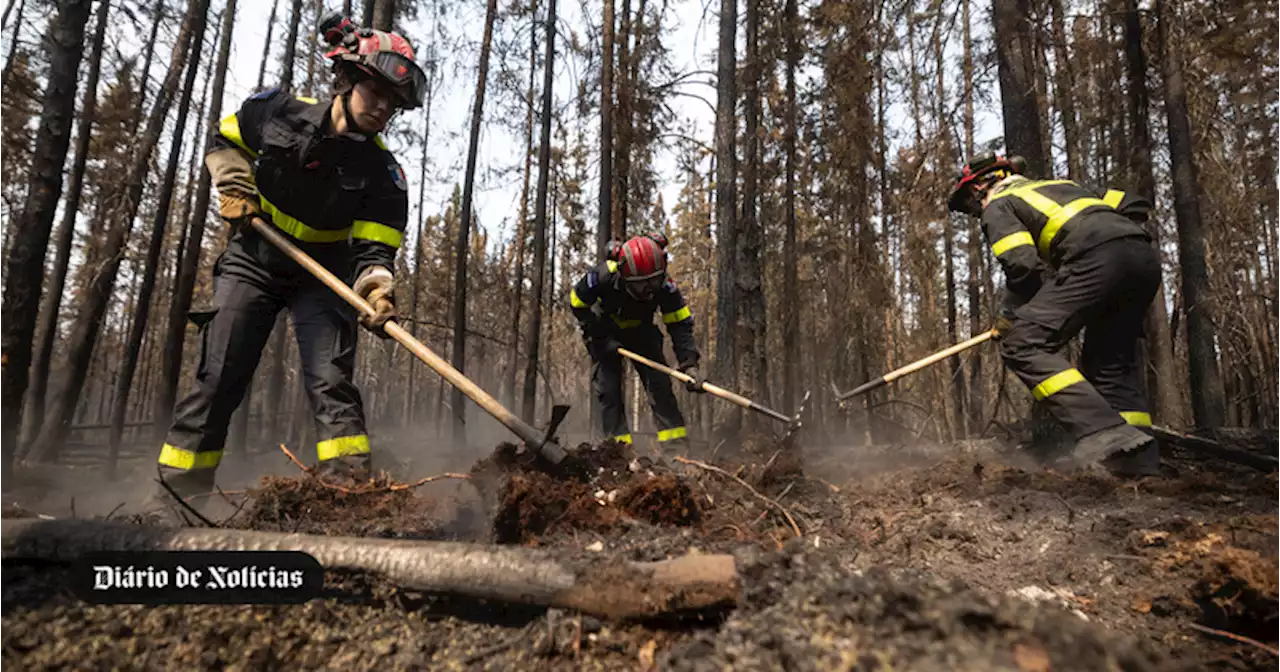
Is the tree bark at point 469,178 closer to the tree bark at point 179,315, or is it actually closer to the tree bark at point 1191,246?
the tree bark at point 179,315

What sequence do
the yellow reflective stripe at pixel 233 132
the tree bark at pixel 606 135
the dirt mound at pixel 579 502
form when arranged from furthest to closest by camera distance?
the tree bark at pixel 606 135 → the yellow reflective stripe at pixel 233 132 → the dirt mound at pixel 579 502

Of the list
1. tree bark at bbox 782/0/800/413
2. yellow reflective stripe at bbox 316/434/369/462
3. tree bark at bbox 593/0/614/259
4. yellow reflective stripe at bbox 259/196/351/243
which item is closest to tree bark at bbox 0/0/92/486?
yellow reflective stripe at bbox 259/196/351/243

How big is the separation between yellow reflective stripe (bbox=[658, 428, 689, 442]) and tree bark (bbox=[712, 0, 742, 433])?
56.2 inches

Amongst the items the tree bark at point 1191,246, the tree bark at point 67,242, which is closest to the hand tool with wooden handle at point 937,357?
the tree bark at point 1191,246

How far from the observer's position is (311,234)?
131 inches

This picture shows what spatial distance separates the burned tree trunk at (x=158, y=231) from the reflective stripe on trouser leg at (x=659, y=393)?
777 centimetres

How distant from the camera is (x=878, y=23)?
5.75m

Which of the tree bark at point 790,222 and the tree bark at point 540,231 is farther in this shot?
the tree bark at point 790,222

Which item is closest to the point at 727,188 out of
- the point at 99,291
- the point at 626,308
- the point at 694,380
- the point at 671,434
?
the point at 626,308

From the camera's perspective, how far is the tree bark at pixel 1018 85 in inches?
211

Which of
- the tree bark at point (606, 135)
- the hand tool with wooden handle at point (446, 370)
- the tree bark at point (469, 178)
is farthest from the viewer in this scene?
the tree bark at point (469, 178)

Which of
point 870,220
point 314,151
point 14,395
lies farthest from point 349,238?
point 870,220

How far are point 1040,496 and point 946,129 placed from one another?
423 cm

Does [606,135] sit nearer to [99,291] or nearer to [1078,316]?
[1078,316]
